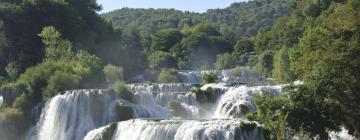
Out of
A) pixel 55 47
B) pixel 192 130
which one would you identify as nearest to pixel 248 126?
pixel 192 130

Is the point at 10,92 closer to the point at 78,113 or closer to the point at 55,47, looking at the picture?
the point at 78,113

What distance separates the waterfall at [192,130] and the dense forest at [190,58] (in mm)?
935

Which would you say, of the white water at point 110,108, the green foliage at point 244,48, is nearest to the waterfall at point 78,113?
the white water at point 110,108

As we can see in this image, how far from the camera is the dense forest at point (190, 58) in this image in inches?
1089

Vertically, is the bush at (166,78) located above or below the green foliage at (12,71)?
below

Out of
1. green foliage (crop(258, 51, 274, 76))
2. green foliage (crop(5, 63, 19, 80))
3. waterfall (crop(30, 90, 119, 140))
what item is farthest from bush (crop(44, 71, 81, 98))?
green foliage (crop(258, 51, 274, 76))

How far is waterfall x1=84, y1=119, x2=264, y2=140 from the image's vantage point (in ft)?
93.5

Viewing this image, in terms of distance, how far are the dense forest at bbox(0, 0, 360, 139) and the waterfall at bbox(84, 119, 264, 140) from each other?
94 cm

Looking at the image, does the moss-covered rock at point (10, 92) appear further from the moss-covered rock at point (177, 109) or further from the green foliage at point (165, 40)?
the green foliage at point (165, 40)

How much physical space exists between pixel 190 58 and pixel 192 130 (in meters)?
72.4

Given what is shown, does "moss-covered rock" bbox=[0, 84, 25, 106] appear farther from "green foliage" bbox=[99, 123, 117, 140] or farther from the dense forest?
"green foliage" bbox=[99, 123, 117, 140]

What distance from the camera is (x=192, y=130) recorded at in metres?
29.1

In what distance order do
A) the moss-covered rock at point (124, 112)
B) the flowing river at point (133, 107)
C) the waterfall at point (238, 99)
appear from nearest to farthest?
the waterfall at point (238, 99), the flowing river at point (133, 107), the moss-covered rock at point (124, 112)

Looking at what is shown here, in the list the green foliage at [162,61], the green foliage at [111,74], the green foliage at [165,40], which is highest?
the green foliage at [165,40]
